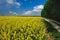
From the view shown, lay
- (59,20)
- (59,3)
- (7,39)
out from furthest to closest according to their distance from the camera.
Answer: (59,20) → (59,3) → (7,39)

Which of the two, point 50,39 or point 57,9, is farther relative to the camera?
point 57,9


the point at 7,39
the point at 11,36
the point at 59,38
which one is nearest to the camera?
the point at 7,39

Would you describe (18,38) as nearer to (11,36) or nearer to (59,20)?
(11,36)

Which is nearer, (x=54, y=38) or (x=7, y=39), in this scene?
(x=7, y=39)

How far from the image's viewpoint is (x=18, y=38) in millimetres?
10758

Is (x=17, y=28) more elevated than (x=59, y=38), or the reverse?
(x=17, y=28)

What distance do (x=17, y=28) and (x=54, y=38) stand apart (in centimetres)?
277

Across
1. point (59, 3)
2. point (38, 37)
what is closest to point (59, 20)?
point (59, 3)

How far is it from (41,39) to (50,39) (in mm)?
2799

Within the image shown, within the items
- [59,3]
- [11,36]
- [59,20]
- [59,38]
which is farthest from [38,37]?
[59,20]

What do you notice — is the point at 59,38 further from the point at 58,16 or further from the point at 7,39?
the point at 58,16

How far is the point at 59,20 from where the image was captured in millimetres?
36812

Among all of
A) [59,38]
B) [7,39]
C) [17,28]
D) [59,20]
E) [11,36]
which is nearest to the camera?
[7,39]

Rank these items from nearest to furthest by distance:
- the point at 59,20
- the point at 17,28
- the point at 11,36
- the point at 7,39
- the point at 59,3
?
the point at 7,39 < the point at 11,36 < the point at 17,28 < the point at 59,3 < the point at 59,20
